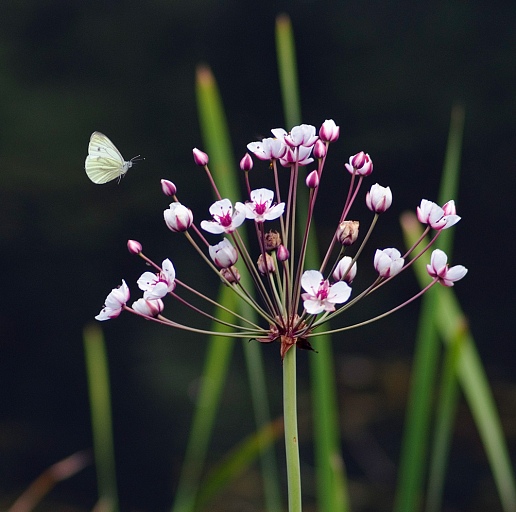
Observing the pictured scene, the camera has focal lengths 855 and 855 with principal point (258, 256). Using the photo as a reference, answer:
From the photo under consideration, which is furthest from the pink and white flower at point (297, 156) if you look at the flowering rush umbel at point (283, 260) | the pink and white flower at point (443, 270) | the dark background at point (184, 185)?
the dark background at point (184, 185)

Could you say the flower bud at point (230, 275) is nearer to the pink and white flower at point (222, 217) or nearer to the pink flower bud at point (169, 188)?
the pink and white flower at point (222, 217)

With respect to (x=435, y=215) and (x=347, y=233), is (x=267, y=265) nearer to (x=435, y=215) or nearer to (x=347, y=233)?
(x=347, y=233)

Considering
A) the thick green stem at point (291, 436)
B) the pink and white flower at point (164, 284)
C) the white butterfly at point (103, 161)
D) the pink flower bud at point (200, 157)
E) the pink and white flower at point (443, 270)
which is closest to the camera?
the thick green stem at point (291, 436)

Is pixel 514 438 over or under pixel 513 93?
under

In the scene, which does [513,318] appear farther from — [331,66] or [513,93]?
[331,66]

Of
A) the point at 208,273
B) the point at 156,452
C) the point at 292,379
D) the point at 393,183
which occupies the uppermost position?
the point at 393,183

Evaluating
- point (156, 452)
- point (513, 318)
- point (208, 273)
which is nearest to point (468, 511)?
point (513, 318)

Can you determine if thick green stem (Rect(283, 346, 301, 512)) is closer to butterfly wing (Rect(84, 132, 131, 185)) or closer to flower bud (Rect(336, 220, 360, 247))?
flower bud (Rect(336, 220, 360, 247))
